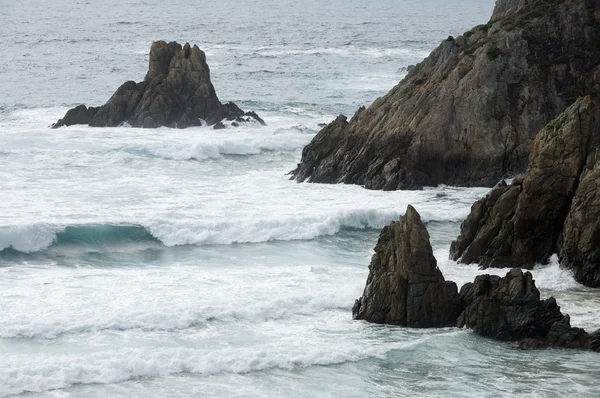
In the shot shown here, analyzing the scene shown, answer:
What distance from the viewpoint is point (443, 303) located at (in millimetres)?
26047

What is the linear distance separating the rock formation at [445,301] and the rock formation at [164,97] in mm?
A: 30656

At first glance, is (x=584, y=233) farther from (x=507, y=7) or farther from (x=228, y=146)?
(x=228, y=146)

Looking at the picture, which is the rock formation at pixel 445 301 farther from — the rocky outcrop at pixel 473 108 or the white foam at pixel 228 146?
the white foam at pixel 228 146

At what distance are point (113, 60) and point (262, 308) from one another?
60738 millimetres

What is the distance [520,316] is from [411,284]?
8.74ft

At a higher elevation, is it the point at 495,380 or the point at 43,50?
the point at 43,50

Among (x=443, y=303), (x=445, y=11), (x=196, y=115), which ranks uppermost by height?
(x=445, y=11)

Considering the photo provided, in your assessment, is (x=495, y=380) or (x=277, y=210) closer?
(x=495, y=380)

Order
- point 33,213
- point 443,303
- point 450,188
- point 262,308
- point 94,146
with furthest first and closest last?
point 94,146, point 450,188, point 33,213, point 262,308, point 443,303

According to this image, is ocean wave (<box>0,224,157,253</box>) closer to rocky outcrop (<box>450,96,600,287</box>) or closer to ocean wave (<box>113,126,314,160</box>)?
rocky outcrop (<box>450,96,600,287</box>)

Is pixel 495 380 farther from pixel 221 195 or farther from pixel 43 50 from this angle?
pixel 43 50

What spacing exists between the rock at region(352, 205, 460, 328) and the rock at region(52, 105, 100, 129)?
33.5m

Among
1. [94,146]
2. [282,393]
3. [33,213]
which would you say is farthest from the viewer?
[94,146]

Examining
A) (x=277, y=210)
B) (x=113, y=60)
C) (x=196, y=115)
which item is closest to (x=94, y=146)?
(x=196, y=115)
